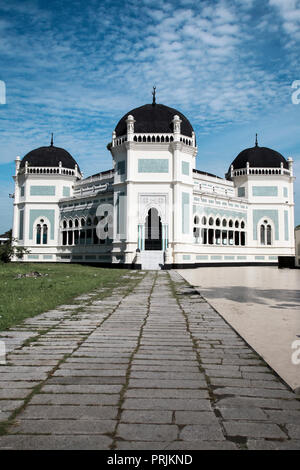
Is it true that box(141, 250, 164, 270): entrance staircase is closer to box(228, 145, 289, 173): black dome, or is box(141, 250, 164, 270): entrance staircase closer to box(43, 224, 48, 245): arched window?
box(43, 224, 48, 245): arched window

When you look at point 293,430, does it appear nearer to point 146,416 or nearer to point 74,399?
point 146,416

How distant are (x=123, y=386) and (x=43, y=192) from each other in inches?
1533

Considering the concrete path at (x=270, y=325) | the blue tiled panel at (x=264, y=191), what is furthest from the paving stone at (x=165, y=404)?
the blue tiled panel at (x=264, y=191)

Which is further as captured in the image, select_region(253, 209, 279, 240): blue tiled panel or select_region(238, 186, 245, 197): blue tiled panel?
select_region(238, 186, 245, 197): blue tiled panel

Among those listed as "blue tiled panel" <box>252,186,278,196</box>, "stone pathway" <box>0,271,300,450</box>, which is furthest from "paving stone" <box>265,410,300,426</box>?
"blue tiled panel" <box>252,186,278,196</box>

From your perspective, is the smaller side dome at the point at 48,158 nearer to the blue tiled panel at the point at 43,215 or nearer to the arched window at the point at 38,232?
the blue tiled panel at the point at 43,215

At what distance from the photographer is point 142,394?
9.19 feet

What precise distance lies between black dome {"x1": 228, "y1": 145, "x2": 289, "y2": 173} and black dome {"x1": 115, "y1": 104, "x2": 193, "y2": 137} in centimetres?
1111

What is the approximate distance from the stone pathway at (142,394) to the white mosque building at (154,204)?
23.6 m

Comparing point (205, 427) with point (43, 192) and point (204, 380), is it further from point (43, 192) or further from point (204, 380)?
point (43, 192)

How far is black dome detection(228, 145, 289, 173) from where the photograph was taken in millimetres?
40562
